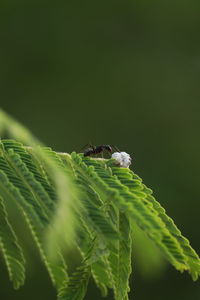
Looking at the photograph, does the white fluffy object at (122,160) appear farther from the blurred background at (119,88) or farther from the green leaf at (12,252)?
the blurred background at (119,88)

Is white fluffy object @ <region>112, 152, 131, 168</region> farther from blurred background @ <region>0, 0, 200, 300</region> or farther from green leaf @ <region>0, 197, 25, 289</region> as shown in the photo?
blurred background @ <region>0, 0, 200, 300</region>

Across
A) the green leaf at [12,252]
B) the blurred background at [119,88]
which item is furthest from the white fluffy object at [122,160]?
the blurred background at [119,88]

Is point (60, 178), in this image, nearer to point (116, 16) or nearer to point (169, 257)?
point (169, 257)

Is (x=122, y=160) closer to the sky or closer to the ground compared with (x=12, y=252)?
closer to the sky

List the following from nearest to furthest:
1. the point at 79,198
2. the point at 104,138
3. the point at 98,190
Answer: the point at 79,198 < the point at 98,190 < the point at 104,138

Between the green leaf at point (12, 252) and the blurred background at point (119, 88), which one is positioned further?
the blurred background at point (119, 88)

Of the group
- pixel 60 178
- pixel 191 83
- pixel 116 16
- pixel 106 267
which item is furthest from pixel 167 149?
pixel 60 178

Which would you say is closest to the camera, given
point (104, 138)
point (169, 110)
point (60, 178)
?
point (60, 178)

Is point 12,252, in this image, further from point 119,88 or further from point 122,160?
point 119,88

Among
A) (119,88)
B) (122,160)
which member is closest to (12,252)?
(122,160)
